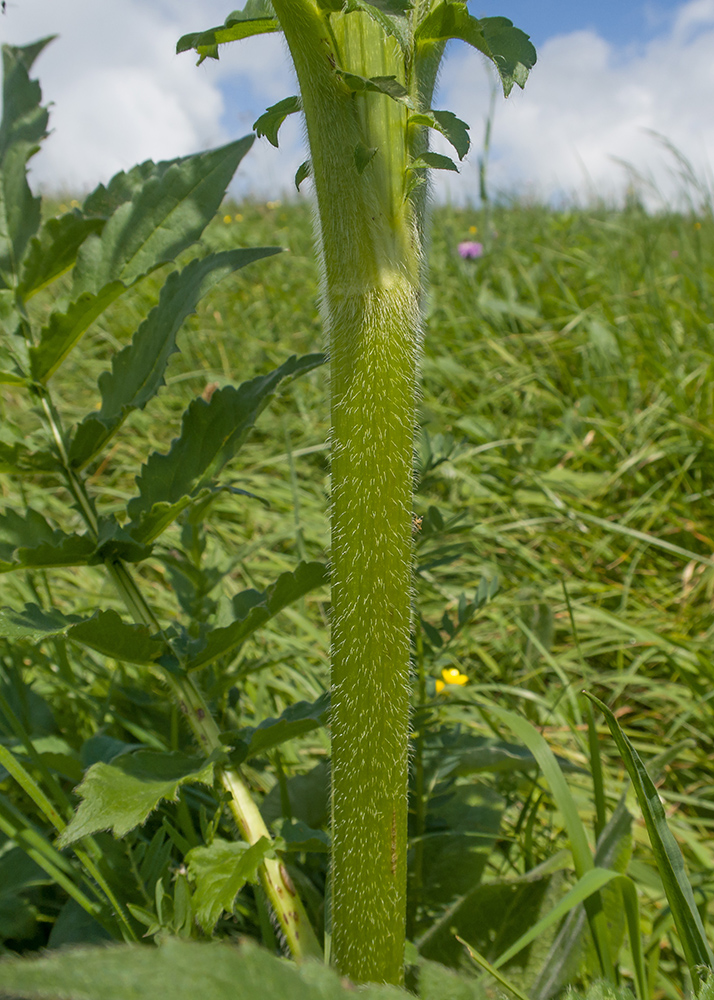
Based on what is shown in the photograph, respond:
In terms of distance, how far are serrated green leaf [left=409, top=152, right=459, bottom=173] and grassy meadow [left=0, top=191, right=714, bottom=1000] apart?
1.01 ft

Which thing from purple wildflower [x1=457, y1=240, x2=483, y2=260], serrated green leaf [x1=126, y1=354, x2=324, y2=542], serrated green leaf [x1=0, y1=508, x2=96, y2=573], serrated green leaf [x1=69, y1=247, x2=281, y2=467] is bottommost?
serrated green leaf [x1=0, y1=508, x2=96, y2=573]

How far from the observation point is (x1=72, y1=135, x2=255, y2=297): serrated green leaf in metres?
1.04

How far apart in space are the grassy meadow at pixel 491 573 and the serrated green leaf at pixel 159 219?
10.2 inches

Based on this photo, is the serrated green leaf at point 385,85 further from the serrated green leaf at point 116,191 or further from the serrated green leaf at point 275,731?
the serrated green leaf at point 275,731

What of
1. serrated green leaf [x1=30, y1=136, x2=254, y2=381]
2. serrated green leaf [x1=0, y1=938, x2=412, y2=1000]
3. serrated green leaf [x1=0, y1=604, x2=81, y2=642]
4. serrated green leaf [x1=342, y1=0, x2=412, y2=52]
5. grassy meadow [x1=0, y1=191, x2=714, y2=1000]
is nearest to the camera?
serrated green leaf [x1=0, y1=938, x2=412, y2=1000]

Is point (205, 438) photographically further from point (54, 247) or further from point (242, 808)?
point (242, 808)

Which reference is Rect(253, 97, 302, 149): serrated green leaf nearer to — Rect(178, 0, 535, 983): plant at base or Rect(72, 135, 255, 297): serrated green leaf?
Rect(178, 0, 535, 983): plant at base

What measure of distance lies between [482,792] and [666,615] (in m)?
0.97

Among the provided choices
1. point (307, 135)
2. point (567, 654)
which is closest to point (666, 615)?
point (567, 654)

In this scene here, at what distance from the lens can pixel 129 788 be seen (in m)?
0.92

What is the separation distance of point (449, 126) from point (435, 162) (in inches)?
1.2

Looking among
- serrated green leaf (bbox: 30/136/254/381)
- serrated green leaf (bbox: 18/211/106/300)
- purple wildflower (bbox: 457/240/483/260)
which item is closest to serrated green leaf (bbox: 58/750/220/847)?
serrated green leaf (bbox: 30/136/254/381)

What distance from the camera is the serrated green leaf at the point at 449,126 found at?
0.66m

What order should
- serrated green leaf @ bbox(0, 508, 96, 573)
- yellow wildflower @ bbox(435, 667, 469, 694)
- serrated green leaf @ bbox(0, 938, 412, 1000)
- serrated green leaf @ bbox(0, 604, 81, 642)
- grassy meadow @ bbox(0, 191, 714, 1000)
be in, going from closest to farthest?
1. serrated green leaf @ bbox(0, 938, 412, 1000)
2. serrated green leaf @ bbox(0, 604, 81, 642)
3. serrated green leaf @ bbox(0, 508, 96, 573)
4. grassy meadow @ bbox(0, 191, 714, 1000)
5. yellow wildflower @ bbox(435, 667, 469, 694)
